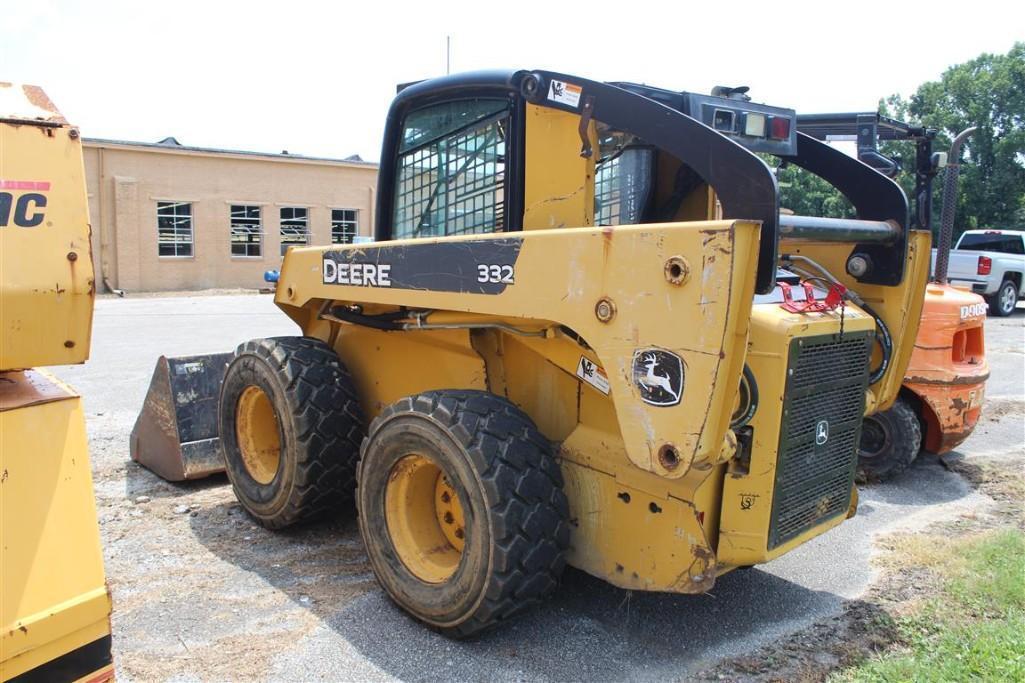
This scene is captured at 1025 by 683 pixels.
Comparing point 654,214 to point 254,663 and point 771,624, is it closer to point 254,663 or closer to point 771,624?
point 771,624

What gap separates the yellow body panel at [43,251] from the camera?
2.13 m

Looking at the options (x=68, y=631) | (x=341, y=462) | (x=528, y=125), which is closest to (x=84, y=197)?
(x=68, y=631)

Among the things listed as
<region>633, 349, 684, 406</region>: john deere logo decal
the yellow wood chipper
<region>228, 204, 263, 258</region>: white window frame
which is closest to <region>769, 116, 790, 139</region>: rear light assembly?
<region>633, 349, 684, 406</region>: john deere logo decal

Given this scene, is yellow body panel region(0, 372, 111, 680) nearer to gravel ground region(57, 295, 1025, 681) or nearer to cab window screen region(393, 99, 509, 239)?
gravel ground region(57, 295, 1025, 681)

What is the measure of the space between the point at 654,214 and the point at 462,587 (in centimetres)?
192

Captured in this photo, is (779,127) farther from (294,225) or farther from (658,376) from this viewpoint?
(294,225)

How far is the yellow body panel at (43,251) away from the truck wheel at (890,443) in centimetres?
508

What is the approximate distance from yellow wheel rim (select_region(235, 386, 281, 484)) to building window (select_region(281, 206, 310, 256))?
80.2 feet

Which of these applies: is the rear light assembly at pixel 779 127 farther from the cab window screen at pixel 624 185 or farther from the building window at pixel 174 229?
the building window at pixel 174 229

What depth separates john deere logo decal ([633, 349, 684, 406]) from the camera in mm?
2559

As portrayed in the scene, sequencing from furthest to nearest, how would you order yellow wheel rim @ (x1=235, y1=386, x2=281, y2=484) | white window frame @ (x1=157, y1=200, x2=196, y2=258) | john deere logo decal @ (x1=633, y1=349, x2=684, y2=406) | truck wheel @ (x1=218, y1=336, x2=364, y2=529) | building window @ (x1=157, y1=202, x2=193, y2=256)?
white window frame @ (x1=157, y1=200, x2=196, y2=258), building window @ (x1=157, y1=202, x2=193, y2=256), yellow wheel rim @ (x1=235, y1=386, x2=281, y2=484), truck wheel @ (x1=218, y1=336, x2=364, y2=529), john deere logo decal @ (x1=633, y1=349, x2=684, y2=406)

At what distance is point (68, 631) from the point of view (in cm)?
205

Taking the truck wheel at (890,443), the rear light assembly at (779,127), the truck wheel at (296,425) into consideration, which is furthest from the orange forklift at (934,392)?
the truck wheel at (296,425)

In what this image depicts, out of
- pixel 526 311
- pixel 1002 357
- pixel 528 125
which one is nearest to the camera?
pixel 526 311
